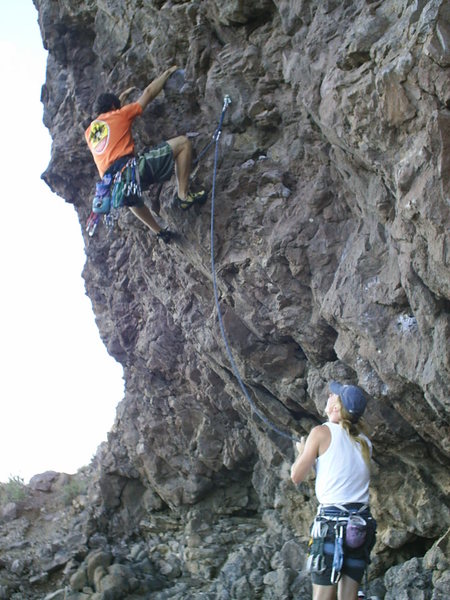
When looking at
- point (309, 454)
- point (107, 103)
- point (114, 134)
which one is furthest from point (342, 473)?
point (107, 103)

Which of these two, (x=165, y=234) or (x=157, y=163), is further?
(x=165, y=234)

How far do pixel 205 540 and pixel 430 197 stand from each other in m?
6.87

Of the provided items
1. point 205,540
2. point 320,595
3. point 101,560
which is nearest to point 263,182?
point 320,595

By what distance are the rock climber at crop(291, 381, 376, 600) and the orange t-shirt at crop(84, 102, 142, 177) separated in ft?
13.5

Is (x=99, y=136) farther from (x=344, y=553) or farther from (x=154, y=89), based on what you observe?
(x=344, y=553)

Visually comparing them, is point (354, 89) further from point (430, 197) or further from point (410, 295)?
point (410, 295)

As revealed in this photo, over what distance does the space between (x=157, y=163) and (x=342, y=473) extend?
3879 mm

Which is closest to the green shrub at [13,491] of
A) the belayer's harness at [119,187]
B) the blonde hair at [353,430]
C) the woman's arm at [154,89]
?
the belayer's harness at [119,187]

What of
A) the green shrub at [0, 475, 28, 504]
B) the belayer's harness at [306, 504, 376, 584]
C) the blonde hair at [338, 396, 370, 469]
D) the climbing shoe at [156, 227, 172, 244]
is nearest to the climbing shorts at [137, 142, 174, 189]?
the climbing shoe at [156, 227, 172, 244]

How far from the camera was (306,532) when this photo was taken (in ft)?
28.2

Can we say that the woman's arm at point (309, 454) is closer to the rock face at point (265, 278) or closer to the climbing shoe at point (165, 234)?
the rock face at point (265, 278)

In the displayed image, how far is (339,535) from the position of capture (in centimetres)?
457

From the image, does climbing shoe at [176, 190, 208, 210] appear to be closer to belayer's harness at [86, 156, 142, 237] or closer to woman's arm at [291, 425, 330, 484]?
belayer's harness at [86, 156, 142, 237]

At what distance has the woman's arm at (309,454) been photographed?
181 inches
